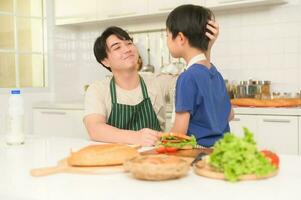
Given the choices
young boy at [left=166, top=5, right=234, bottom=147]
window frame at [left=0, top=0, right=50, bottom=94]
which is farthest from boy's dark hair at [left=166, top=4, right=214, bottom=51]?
window frame at [left=0, top=0, right=50, bottom=94]

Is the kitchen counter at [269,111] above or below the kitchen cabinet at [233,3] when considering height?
below

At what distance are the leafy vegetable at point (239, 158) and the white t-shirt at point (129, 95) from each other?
100 centimetres

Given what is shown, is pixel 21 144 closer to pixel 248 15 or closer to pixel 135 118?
pixel 135 118

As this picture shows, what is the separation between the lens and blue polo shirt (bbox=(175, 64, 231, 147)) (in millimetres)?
1407

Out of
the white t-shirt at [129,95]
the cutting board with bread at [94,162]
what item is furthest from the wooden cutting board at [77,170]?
the white t-shirt at [129,95]

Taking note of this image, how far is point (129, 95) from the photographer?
6.27 feet

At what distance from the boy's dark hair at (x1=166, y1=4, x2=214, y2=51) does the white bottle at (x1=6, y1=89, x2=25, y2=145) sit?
0.62 m

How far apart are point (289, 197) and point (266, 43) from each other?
8.10 feet

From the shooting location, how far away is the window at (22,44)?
3533 millimetres

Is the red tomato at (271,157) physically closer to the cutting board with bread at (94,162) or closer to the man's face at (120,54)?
A: the cutting board with bread at (94,162)

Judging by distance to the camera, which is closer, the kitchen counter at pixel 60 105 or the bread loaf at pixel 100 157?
the bread loaf at pixel 100 157

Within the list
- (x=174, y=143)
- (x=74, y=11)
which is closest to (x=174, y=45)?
(x=174, y=143)

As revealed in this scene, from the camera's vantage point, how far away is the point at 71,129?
344 cm

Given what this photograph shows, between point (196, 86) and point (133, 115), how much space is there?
51 centimetres
